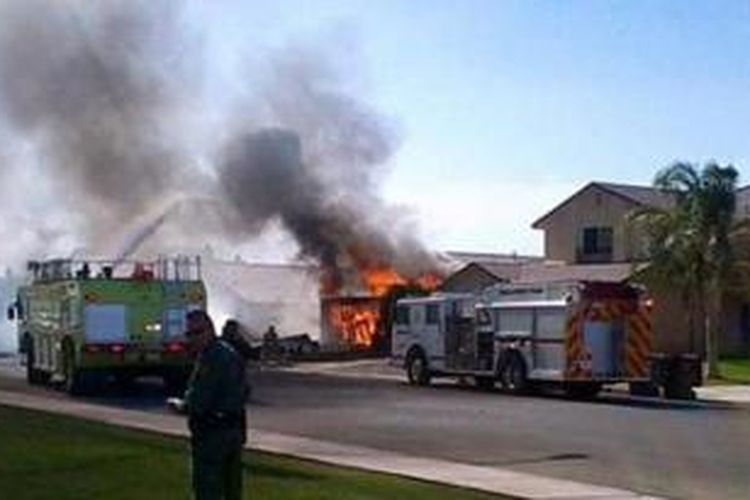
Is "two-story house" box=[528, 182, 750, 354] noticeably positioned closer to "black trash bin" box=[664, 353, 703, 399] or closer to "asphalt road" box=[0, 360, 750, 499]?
"black trash bin" box=[664, 353, 703, 399]

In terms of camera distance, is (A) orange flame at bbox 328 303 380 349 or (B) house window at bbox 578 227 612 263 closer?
(B) house window at bbox 578 227 612 263

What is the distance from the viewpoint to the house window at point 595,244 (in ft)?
174

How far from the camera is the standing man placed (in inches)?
409

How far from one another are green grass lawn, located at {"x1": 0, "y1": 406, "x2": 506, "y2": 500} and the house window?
3574 centimetres

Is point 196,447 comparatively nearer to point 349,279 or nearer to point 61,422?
point 61,422

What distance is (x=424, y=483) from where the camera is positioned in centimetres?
1481

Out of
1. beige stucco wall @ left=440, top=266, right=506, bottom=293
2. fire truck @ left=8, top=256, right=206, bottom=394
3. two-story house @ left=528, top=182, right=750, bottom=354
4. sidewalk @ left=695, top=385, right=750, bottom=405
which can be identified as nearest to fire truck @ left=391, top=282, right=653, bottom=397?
sidewalk @ left=695, top=385, right=750, bottom=405

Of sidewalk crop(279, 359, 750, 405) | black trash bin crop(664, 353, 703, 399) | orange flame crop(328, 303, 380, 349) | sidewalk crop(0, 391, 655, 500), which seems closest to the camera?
sidewalk crop(0, 391, 655, 500)

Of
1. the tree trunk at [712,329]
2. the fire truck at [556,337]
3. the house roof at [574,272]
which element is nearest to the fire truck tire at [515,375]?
the fire truck at [556,337]

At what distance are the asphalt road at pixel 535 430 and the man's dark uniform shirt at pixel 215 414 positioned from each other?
5.38 metres

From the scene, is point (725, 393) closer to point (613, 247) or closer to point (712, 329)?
point (712, 329)

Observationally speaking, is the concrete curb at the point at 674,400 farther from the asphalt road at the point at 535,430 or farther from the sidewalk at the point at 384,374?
the asphalt road at the point at 535,430

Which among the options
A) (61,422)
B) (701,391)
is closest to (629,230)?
(701,391)

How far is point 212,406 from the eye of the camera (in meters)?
10.4
